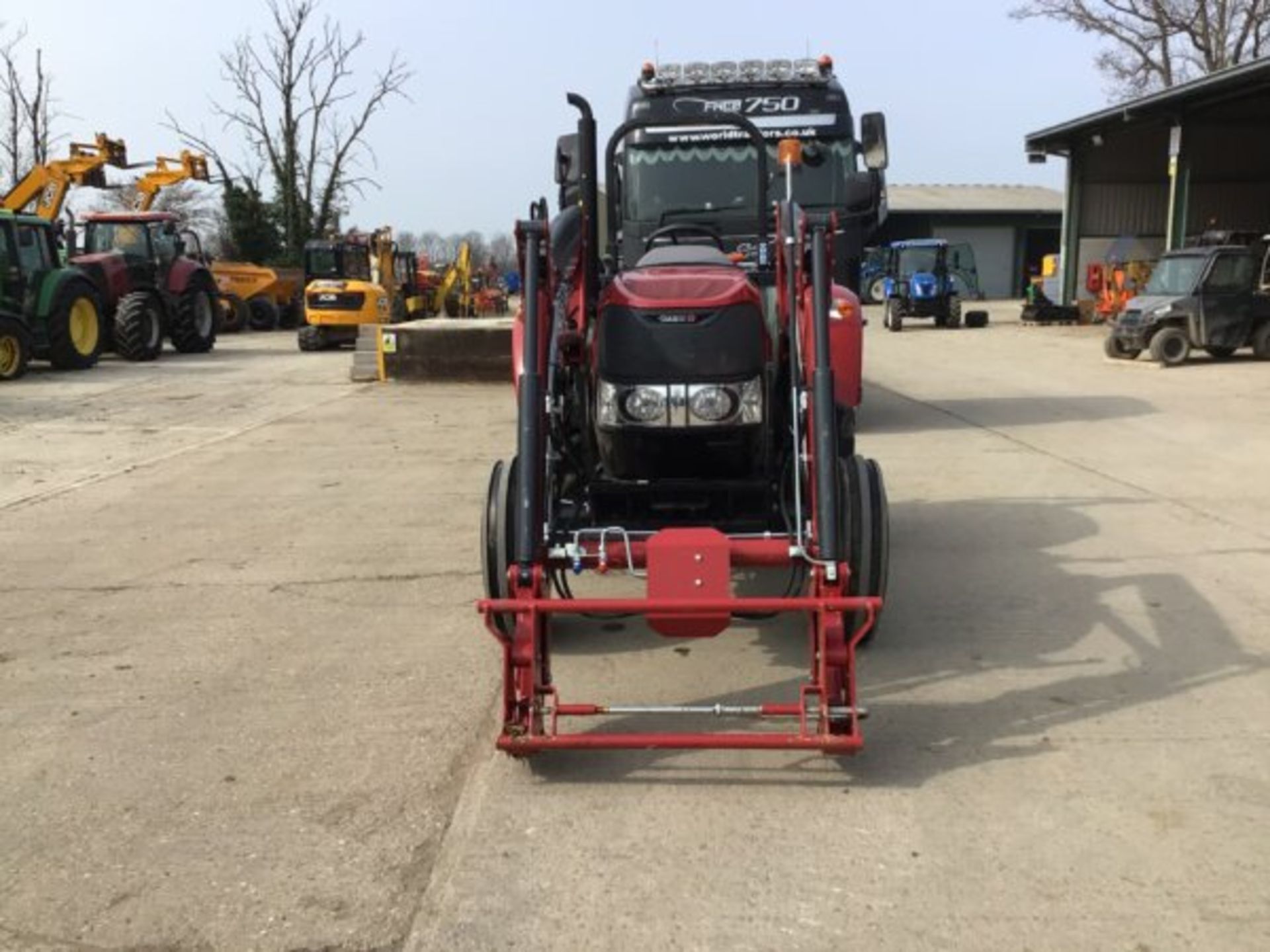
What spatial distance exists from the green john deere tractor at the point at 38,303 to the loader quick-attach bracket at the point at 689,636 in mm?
15867

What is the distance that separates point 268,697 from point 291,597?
4.65 feet

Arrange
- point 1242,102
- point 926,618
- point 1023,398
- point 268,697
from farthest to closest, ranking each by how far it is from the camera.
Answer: point 1242,102 < point 1023,398 < point 926,618 < point 268,697

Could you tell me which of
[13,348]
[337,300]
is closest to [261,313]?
[337,300]

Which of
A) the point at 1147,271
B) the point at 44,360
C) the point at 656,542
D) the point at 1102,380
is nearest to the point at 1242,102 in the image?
the point at 1147,271

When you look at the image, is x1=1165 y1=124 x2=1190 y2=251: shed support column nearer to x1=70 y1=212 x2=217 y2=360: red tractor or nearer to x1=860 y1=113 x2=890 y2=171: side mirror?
x1=860 y1=113 x2=890 y2=171: side mirror

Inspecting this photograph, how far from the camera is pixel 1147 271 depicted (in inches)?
1017

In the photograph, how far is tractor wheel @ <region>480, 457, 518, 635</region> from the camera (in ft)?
13.8

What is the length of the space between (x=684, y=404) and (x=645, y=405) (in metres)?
0.15

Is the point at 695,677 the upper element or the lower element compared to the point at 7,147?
lower

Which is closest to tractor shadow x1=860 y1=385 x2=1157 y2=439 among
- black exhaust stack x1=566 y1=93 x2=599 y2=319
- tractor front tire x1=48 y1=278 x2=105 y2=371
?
black exhaust stack x1=566 y1=93 x2=599 y2=319

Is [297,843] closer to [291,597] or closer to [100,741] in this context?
[100,741]

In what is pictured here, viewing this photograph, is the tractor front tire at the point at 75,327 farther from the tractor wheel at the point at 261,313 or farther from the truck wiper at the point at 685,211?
the truck wiper at the point at 685,211

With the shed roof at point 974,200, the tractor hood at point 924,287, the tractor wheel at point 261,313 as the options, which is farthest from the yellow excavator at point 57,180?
the shed roof at point 974,200

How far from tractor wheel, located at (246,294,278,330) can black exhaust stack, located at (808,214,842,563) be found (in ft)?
96.8
